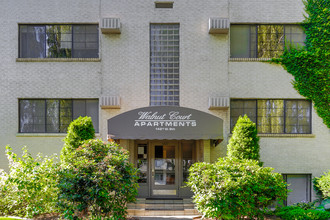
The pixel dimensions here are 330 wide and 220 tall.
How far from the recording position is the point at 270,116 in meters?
13.6

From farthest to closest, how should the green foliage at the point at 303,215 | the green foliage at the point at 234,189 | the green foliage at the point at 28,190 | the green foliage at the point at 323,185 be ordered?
the green foliage at the point at 323,185
the green foliage at the point at 303,215
the green foliage at the point at 28,190
the green foliage at the point at 234,189

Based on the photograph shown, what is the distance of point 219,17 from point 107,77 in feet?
18.9

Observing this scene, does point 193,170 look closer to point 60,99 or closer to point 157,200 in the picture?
point 157,200

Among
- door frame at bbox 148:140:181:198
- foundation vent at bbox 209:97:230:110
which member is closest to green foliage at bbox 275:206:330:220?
door frame at bbox 148:140:181:198

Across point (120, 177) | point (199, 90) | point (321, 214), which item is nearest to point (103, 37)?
point (199, 90)

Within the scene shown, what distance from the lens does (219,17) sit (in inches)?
530

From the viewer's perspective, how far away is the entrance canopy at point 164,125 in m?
11.7

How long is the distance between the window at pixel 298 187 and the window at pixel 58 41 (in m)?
10.5

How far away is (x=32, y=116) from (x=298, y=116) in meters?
12.2

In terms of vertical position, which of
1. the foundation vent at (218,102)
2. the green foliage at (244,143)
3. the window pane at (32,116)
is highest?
the foundation vent at (218,102)

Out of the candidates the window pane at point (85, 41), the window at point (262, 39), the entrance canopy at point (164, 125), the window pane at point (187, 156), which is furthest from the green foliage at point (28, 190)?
the window at point (262, 39)

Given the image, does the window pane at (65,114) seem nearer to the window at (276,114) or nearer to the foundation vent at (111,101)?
the foundation vent at (111,101)

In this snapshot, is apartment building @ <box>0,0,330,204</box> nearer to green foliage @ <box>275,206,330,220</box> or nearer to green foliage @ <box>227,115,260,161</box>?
green foliage @ <box>227,115,260,161</box>

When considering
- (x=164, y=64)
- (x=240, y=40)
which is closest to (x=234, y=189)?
(x=164, y=64)
